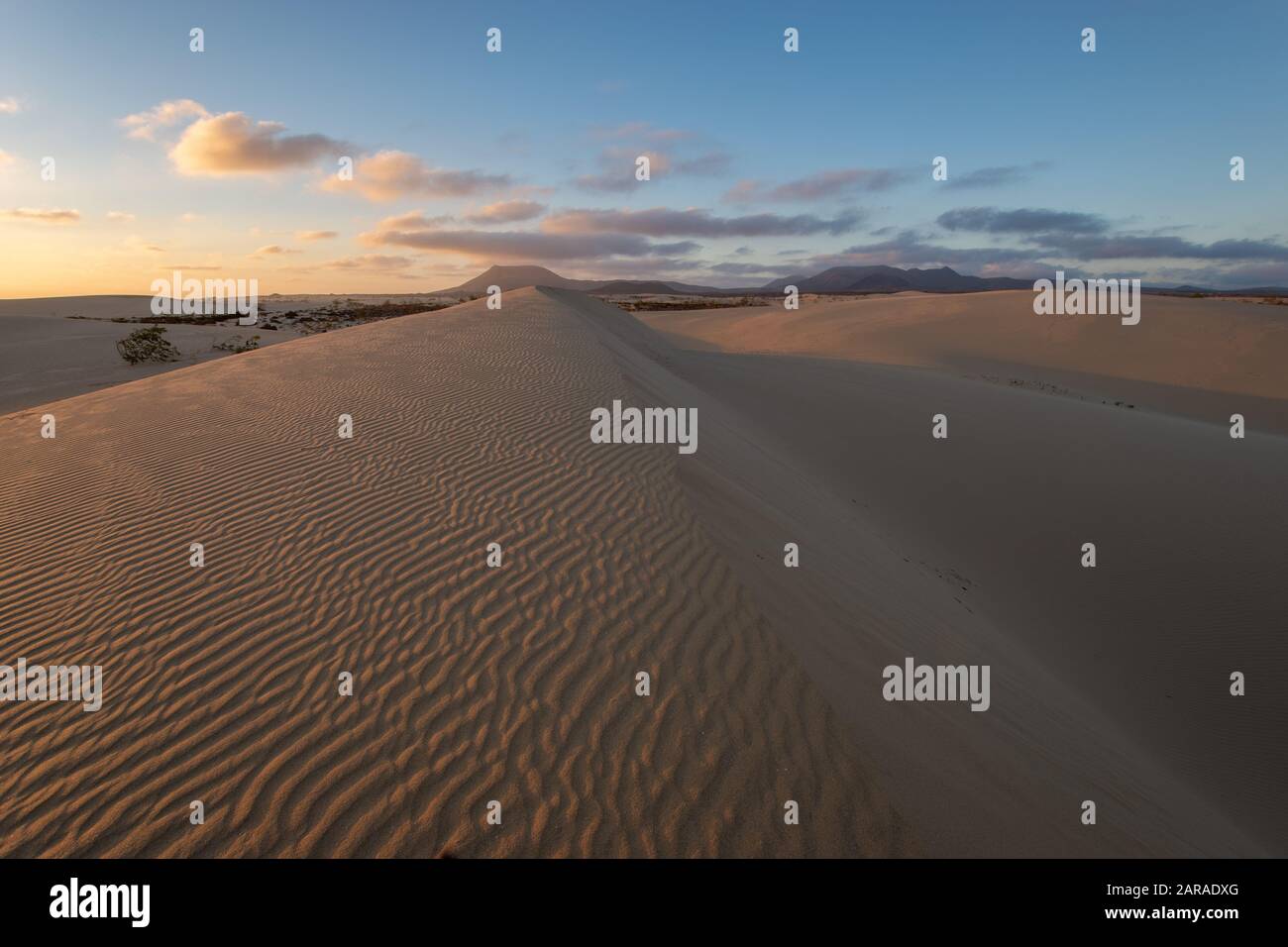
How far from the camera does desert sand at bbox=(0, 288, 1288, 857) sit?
10.5 feet

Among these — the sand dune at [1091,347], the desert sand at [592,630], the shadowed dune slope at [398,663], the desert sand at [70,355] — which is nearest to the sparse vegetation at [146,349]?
the desert sand at [70,355]

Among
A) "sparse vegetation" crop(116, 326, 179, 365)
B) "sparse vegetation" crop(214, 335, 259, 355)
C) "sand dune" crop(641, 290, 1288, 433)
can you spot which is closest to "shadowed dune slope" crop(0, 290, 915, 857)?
"sparse vegetation" crop(116, 326, 179, 365)

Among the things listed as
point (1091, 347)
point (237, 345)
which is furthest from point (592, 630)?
point (1091, 347)

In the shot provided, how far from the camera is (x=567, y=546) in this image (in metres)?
5.54

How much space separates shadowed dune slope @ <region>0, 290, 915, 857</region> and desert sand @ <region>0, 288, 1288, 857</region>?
24mm

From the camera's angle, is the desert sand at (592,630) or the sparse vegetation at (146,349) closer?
the desert sand at (592,630)

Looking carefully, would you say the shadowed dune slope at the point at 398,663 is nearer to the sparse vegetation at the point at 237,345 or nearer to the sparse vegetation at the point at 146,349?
the sparse vegetation at the point at 146,349

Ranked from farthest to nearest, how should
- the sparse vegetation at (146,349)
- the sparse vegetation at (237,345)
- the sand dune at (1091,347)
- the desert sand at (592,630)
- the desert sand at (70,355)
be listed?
1. the sparse vegetation at (237,345)
2. the sparse vegetation at (146,349)
3. the sand dune at (1091,347)
4. the desert sand at (70,355)
5. the desert sand at (592,630)

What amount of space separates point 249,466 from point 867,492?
9723 millimetres

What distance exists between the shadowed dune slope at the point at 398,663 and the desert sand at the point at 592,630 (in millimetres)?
24

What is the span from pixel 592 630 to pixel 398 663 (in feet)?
4.57

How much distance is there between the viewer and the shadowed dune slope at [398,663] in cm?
310
